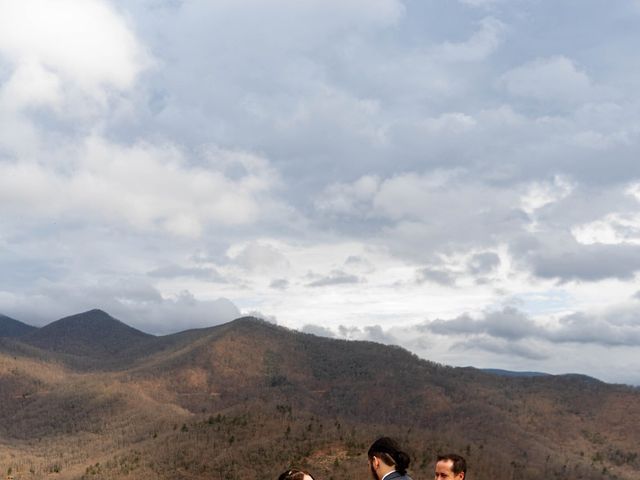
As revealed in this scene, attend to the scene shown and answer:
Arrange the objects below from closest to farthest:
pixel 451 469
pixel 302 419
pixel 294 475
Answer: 1. pixel 294 475
2. pixel 451 469
3. pixel 302 419

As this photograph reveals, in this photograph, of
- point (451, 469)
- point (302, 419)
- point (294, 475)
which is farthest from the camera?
point (302, 419)

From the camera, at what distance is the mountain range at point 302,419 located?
77.4 m

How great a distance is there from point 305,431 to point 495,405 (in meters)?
81.7

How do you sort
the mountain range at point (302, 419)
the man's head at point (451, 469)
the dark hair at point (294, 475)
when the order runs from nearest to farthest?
the dark hair at point (294, 475)
the man's head at point (451, 469)
the mountain range at point (302, 419)

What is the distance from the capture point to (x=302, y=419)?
9056cm

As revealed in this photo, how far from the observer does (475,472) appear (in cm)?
7094

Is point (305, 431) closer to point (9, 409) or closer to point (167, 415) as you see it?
point (167, 415)

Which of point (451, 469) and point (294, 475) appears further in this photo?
point (451, 469)

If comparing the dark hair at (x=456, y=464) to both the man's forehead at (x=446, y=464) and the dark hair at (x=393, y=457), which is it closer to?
the man's forehead at (x=446, y=464)

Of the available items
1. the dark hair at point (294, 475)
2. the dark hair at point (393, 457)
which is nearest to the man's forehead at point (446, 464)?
the dark hair at point (393, 457)

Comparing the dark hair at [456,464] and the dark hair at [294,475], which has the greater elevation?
the dark hair at [456,464]

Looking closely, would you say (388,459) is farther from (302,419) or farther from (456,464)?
(302,419)

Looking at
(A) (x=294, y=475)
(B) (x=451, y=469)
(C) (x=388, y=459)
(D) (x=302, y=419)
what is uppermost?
(C) (x=388, y=459)

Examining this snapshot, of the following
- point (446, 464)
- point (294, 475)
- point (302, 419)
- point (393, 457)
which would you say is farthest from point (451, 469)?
point (302, 419)
